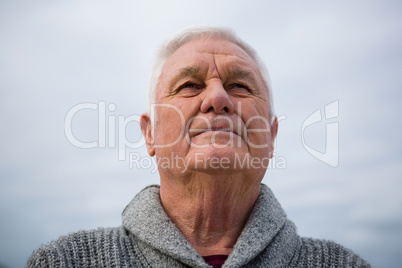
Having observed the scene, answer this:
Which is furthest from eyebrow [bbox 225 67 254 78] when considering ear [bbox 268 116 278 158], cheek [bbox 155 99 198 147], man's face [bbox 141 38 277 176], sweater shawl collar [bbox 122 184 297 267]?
sweater shawl collar [bbox 122 184 297 267]

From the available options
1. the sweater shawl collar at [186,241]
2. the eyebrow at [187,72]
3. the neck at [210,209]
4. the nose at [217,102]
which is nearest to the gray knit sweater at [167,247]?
the sweater shawl collar at [186,241]

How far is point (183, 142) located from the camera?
9.32 ft

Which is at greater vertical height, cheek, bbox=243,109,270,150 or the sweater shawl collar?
cheek, bbox=243,109,270,150

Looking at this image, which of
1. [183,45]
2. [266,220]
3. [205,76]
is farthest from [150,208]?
[183,45]

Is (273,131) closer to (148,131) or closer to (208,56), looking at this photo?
(208,56)

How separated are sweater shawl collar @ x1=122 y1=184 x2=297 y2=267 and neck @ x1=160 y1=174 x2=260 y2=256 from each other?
0.12 metres

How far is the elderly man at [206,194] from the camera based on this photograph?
2.76 m

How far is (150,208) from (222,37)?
1.50m

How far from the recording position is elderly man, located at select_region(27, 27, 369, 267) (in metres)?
2.76

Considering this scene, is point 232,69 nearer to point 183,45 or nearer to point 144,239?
point 183,45

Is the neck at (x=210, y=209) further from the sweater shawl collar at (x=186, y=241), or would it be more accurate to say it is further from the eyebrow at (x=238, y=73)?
the eyebrow at (x=238, y=73)

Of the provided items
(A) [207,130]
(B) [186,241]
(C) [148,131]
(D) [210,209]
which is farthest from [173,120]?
(B) [186,241]

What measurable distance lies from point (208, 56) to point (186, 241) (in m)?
1.38

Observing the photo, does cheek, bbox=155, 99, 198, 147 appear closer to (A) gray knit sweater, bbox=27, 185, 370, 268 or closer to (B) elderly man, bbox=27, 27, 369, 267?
(B) elderly man, bbox=27, 27, 369, 267
